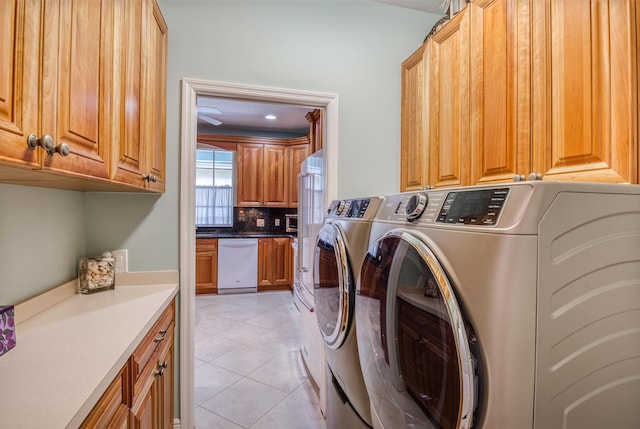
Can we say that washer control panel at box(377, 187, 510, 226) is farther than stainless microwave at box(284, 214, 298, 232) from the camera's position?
No

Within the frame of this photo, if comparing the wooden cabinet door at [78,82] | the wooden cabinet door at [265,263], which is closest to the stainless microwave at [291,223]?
the wooden cabinet door at [265,263]

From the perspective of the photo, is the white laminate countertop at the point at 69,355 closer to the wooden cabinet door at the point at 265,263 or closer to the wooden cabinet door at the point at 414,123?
the wooden cabinet door at the point at 414,123

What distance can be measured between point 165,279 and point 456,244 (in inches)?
62.4

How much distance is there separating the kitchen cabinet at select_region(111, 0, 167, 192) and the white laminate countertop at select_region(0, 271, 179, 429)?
1.70 feet

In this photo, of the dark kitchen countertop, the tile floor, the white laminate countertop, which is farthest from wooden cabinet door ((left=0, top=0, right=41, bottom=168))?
the dark kitchen countertop

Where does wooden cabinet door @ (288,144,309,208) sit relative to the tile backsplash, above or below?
above

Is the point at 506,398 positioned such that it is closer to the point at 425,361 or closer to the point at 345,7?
the point at 425,361

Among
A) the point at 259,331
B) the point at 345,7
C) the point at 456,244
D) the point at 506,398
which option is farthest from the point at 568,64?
the point at 259,331

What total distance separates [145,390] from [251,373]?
1464 millimetres

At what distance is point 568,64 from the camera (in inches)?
38.9

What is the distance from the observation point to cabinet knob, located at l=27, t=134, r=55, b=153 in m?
0.66

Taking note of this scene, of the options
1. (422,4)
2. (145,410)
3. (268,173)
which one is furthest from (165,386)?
(268,173)

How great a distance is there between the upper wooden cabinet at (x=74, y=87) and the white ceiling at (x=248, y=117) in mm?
2045

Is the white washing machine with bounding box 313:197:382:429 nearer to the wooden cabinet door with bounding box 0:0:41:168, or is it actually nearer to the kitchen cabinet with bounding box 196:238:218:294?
the wooden cabinet door with bounding box 0:0:41:168
